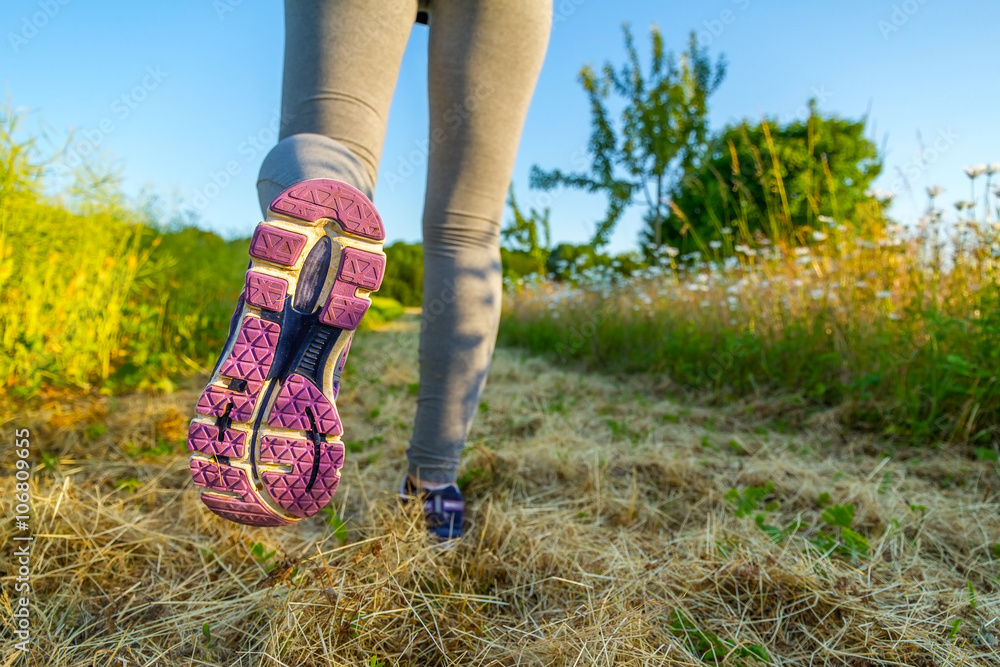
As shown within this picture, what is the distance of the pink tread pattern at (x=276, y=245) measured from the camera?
664 millimetres

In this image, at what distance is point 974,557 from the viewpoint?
1.16 meters

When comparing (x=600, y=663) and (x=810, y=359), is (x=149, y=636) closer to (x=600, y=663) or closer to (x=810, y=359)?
(x=600, y=663)

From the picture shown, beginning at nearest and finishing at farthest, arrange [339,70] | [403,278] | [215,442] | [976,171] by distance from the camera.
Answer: [215,442] → [339,70] → [976,171] → [403,278]

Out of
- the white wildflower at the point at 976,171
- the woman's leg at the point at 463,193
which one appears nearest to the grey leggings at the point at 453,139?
the woman's leg at the point at 463,193

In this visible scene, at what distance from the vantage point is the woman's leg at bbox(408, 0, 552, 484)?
1037 millimetres

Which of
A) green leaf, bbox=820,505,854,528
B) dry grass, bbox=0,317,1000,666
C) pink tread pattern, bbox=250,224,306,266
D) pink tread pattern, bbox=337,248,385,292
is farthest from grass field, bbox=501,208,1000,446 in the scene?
pink tread pattern, bbox=250,224,306,266

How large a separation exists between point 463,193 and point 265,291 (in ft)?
1.70

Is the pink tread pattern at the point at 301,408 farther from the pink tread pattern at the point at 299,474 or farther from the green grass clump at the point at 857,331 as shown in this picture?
the green grass clump at the point at 857,331

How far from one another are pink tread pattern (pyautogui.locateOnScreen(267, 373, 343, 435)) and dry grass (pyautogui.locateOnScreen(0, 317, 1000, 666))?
23cm

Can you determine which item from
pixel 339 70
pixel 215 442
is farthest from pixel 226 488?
pixel 339 70

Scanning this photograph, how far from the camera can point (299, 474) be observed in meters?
0.70

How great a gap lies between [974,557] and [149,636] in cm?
157

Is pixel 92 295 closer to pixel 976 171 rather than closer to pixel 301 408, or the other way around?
pixel 301 408

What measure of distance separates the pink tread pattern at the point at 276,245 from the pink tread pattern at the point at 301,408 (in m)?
0.15
